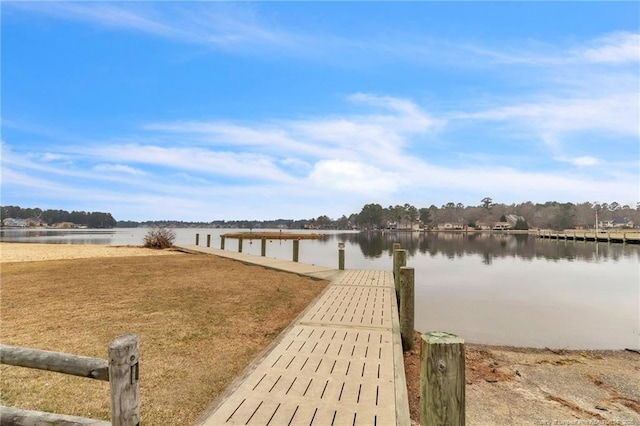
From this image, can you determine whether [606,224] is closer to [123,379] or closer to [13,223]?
[123,379]

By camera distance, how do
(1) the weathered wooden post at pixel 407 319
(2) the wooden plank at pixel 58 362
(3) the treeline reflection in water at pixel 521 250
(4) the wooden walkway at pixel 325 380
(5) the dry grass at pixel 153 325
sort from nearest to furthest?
1. (2) the wooden plank at pixel 58 362
2. (4) the wooden walkway at pixel 325 380
3. (5) the dry grass at pixel 153 325
4. (1) the weathered wooden post at pixel 407 319
5. (3) the treeline reflection in water at pixel 521 250

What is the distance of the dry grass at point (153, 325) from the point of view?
4203 millimetres

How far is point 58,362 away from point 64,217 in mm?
222260

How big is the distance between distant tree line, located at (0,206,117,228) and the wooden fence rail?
215m

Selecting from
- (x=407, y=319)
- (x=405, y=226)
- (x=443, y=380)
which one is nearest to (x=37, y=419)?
(x=443, y=380)

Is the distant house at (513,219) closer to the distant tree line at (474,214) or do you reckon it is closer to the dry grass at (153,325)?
the distant tree line at (474,214)

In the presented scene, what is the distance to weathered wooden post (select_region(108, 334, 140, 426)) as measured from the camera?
2.44 metres

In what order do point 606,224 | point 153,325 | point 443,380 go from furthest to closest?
point 606,224 < point 153,325 < point 443,380

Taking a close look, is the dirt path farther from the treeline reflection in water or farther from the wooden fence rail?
the treeline reflection in water

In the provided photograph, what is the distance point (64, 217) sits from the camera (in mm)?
181500

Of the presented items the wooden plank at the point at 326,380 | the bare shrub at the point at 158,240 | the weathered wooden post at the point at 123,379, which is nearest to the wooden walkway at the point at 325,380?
the wooden plank at the point at 326,380

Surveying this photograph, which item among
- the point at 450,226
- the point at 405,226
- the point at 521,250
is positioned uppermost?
the point at 450,226

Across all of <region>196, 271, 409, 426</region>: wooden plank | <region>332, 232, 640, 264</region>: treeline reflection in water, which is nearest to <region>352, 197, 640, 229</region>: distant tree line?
<region>332, 232, 640, 264</region>: treeline reflection in water

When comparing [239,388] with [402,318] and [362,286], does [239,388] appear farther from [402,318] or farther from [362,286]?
[362,286]
